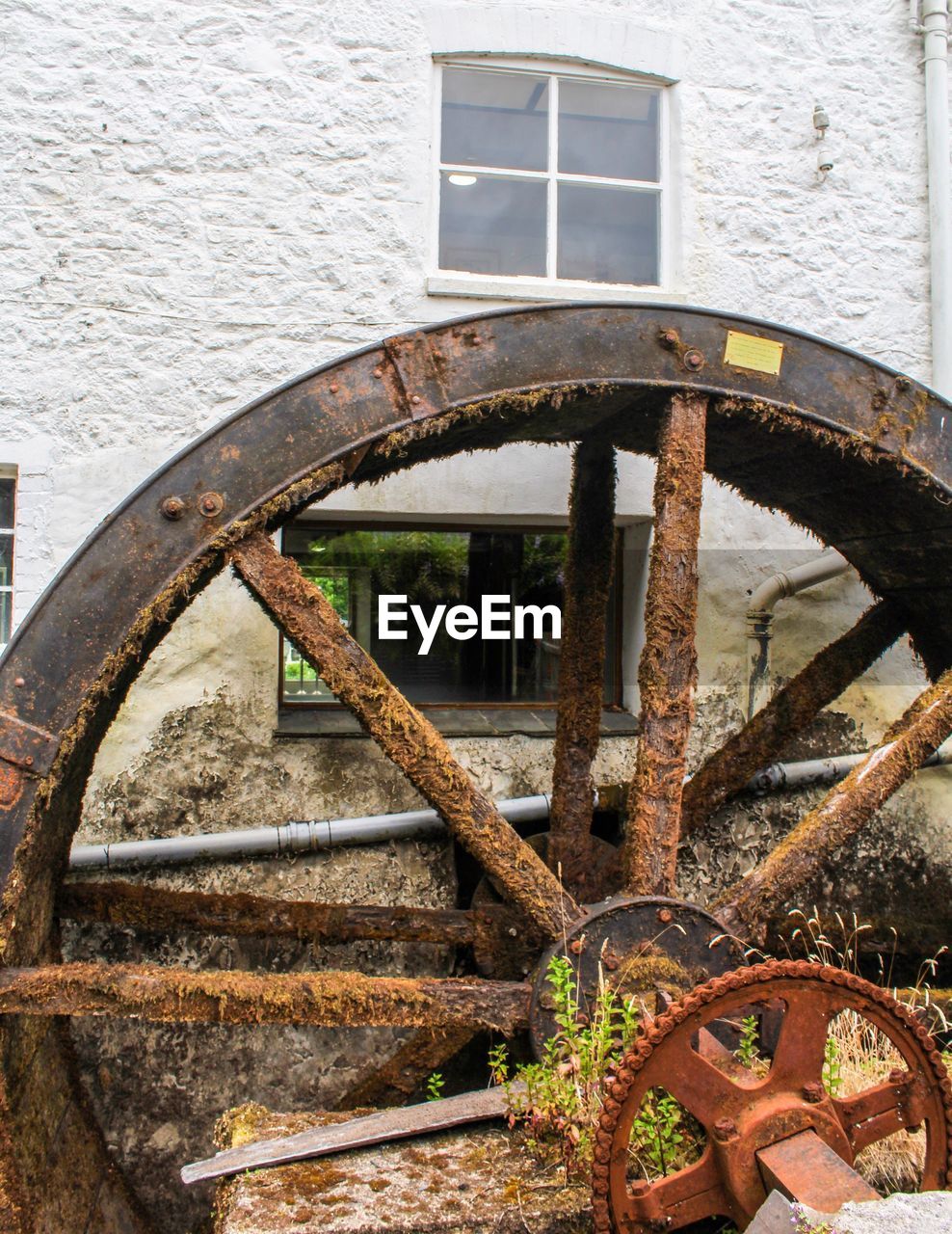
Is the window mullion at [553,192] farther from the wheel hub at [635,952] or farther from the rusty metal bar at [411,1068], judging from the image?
the rusty metal bar at [411,1068]

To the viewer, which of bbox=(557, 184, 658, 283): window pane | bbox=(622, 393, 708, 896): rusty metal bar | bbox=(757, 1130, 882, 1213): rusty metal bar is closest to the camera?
bbox=(757, 1130, 882, 1213): rusty metal bar

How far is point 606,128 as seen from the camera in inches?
168

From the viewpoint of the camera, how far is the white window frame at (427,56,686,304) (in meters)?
4.03

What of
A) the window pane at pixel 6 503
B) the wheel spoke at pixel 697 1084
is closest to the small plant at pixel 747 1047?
the wheel spoke at pixel 697 1084

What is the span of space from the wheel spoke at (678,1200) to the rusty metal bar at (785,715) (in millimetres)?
1601

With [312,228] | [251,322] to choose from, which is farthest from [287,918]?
[312,228]

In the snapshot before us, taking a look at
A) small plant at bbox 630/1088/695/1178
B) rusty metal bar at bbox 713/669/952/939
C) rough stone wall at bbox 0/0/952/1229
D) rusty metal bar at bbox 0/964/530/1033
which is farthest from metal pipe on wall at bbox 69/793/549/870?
small plant at bbox 630/1088/695/1178

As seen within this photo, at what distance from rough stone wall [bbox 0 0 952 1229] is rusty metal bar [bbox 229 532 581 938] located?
1.15 meters

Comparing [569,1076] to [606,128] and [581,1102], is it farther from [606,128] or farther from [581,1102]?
[606,128]

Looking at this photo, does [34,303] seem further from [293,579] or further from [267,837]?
[267,837]

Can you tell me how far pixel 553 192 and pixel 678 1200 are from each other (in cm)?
365

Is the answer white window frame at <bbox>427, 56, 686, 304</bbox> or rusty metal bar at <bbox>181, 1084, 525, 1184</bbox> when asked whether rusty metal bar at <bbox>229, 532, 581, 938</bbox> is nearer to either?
rusty metal bar at <bbox>181, 1084, 525, 1184</bbox>

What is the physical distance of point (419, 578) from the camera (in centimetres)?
420

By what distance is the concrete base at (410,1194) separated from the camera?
2.31 meters
